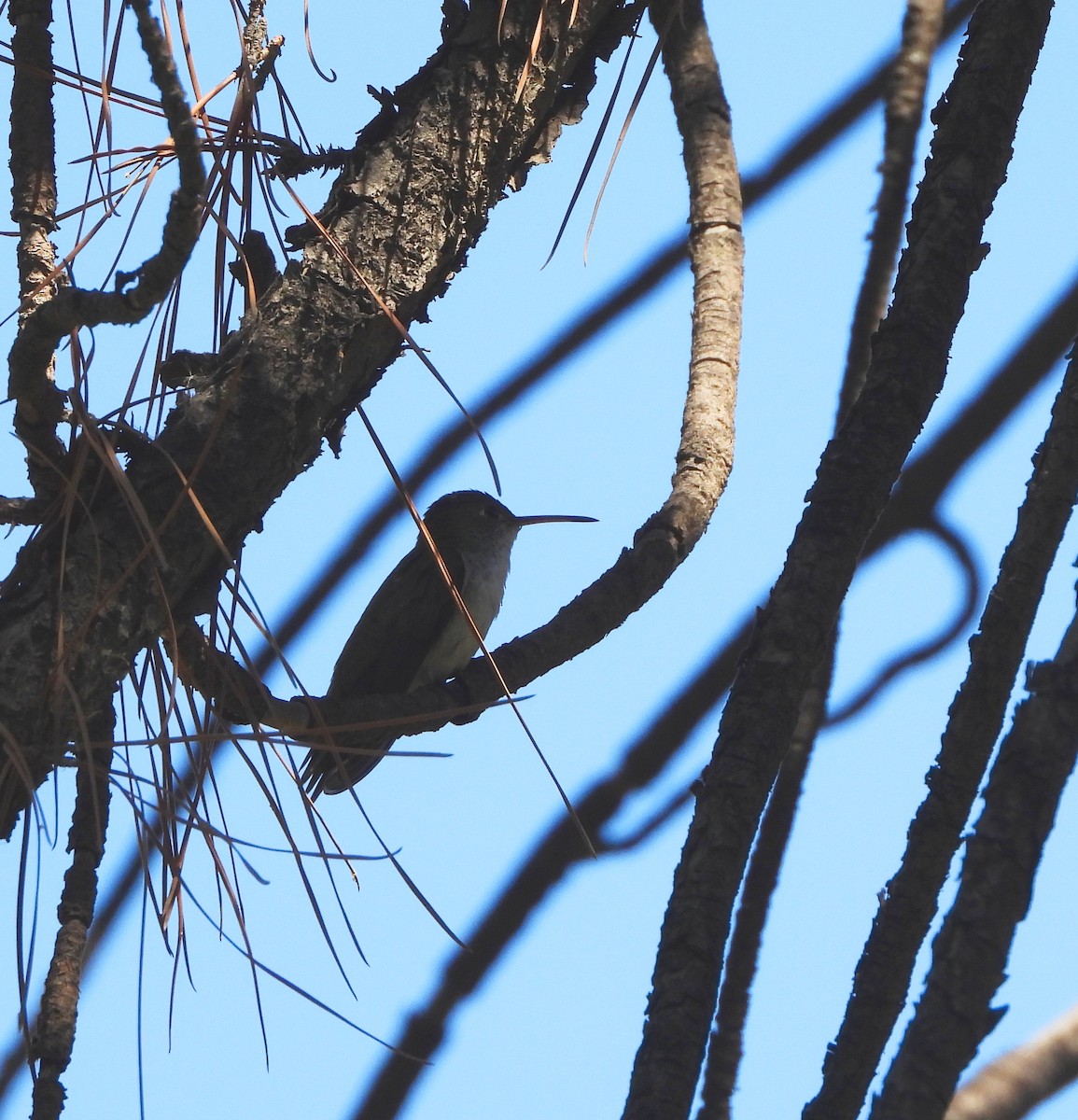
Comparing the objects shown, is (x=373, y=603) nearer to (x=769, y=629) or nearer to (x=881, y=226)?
(x=881, y=226)

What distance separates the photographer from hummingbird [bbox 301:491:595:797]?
5.22 metres

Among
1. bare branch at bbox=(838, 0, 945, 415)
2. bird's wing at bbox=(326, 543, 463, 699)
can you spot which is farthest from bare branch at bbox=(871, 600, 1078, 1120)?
bird's wing at bbox=(326, 543, 463, 699)

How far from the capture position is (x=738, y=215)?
148 inches

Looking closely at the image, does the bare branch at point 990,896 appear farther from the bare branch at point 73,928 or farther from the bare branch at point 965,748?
the bare branch at point 73,928

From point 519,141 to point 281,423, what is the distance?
85cm

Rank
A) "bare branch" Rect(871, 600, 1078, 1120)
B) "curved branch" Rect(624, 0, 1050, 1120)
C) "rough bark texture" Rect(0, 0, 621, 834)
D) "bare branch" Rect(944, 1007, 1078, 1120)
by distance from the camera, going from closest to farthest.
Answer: "bare branch" Rect(871, 600, 1078, 1120)
"bare branch" Rect(944, 1007, 1078, 1120)
"curved branch" Rect(624, 0, 1050, 1120)
"rough bark texture" Rect(0, 0, 621, 834)

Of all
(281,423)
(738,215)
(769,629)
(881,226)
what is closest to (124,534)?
(281,423)

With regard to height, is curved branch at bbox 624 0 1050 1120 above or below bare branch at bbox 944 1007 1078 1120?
above

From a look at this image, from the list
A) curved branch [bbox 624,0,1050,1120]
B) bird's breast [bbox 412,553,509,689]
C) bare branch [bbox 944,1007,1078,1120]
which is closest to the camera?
bare branch [bbox 944,1007,1078,1120]

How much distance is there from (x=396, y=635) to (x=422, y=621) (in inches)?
4.7

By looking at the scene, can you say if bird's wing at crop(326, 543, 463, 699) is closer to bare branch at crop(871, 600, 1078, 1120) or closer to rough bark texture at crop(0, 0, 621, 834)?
rough bark texture at crop(0, 0, 621, 834)

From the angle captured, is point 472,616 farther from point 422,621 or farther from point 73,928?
point 73,928

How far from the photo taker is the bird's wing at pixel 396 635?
5266mm

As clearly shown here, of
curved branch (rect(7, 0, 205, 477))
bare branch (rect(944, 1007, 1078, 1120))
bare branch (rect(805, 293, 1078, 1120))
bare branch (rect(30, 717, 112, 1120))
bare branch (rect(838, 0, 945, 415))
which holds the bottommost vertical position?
bare branch (rect(944, 1007, 1078, 1120))
